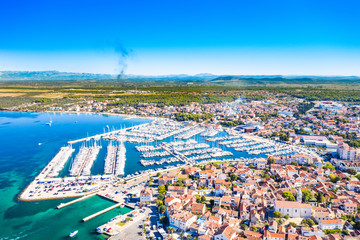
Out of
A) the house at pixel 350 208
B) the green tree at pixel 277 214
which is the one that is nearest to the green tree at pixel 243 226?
the green tree at pixel 277 214

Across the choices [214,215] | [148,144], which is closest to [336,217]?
[214,215]

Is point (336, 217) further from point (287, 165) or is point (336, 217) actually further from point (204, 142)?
point (204, 142)

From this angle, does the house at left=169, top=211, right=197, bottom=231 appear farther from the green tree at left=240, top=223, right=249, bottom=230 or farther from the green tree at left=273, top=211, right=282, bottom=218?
the green tree at left=273, top=211, right=282, bottom=218

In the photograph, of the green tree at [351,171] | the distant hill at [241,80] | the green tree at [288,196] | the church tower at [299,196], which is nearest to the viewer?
the church tower at [299,196]

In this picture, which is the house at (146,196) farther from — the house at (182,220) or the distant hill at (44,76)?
the distant hill at (44,76)

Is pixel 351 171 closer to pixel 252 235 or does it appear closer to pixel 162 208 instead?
pixel 252 235

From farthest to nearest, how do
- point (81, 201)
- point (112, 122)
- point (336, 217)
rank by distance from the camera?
1. point (112, 122)
2. point (81, 201)
3. point (336, 217)

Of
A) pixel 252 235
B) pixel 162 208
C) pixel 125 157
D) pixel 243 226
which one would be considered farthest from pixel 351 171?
pixel 125 157
